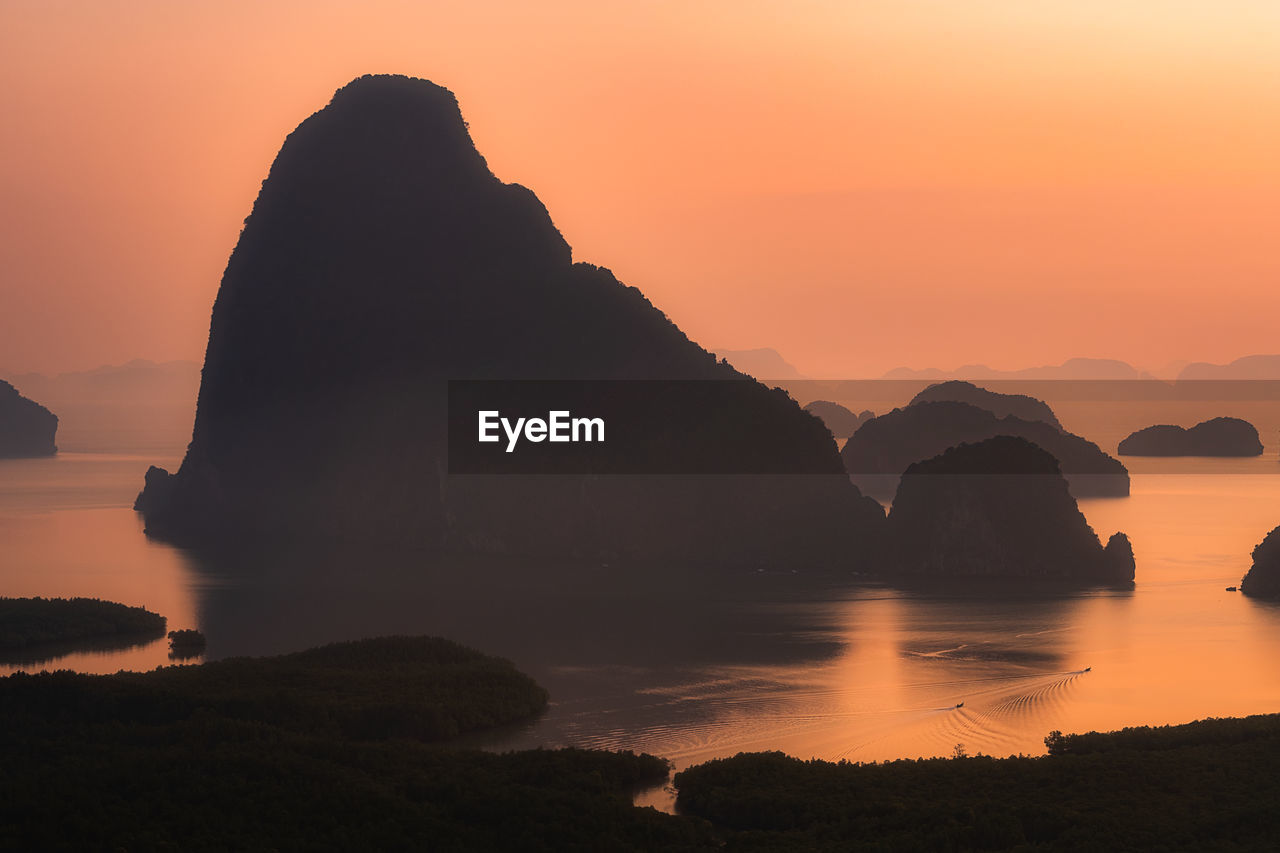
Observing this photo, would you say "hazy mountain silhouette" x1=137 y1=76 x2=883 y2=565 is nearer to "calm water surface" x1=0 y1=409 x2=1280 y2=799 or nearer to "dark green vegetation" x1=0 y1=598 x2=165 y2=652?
"calm water surface" x1=0 y1=409 x2=1280 y2=799

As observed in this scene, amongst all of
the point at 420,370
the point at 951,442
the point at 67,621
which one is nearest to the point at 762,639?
the point at 67,621

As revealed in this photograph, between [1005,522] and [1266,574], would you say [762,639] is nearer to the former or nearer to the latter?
[1005,522]

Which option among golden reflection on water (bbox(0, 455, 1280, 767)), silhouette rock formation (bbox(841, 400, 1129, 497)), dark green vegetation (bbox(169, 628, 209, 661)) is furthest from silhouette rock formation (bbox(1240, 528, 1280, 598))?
silhouette rock formation (bbox(841, 400, 1129, 497))

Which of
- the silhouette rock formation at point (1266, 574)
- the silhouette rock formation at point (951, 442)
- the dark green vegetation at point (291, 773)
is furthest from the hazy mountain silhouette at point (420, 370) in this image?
the silhouette rock formation at point (951, 442)

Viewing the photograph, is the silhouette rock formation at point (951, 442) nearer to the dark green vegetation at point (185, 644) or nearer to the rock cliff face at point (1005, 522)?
the rock cliff face at point (1005, 522)

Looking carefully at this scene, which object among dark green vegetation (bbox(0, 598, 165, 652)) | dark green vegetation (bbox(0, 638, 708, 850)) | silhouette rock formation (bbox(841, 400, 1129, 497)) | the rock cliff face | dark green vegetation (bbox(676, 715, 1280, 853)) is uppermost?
silhouette rock formation (bbox(841, 400, 1129, 497))

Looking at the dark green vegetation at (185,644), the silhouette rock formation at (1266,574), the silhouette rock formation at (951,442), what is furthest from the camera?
the silhouette rock formation at (951,442)

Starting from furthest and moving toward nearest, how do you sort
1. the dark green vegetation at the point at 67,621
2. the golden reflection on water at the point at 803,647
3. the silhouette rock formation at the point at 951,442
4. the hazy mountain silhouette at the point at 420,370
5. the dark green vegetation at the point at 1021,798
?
the silhouette rock formation at the point at 951,442 → the hazy mountain silhouette at the point at 420,370 → the dark green vegetation at the point at 67,621 → the golden reflection on water at the point at 803,647 → the dark green vegetation at the point at 1021,798
